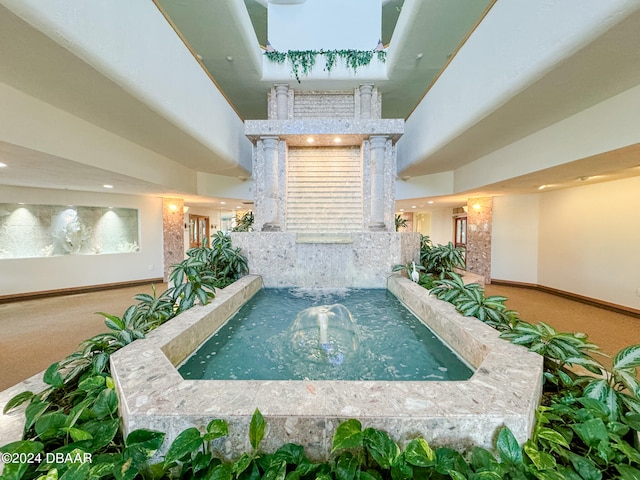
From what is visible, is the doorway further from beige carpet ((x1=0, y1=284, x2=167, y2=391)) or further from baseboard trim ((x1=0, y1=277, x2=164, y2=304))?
beige carpet ((x1=0, y1=284, x2=167, y2=391))

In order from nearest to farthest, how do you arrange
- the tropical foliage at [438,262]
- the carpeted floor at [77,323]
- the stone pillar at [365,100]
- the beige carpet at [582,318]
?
the carpeted floor at [77,323], the beige carpet at [582,318], the tropical foliage at [438,262], the stone pillar at [365,100]

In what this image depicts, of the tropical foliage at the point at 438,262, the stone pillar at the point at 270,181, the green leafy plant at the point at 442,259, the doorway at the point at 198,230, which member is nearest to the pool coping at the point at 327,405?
the tropical foliage at the point at 438,262

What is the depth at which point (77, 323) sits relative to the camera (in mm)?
3963

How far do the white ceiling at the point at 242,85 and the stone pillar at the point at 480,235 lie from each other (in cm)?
185

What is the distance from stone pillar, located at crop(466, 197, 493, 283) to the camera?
6.89 m

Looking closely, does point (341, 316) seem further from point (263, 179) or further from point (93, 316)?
point (93, 316)

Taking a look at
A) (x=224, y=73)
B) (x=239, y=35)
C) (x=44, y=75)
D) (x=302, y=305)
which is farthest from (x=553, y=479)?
(x=224, y=73)

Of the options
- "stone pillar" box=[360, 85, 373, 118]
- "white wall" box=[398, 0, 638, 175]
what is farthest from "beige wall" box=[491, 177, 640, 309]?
"stone pillar" box=[360, 85, 373, 118]

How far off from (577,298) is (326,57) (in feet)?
25.4

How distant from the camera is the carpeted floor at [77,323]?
291 cm

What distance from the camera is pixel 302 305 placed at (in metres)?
3.46

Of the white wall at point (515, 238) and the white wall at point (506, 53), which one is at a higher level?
the white wall at point (506, 53)

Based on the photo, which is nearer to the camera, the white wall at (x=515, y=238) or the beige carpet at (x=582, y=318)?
the beige carpet at (x=582, y=318)

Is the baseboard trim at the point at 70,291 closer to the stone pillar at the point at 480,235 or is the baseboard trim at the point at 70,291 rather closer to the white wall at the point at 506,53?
the white wall at the point at 506,53
